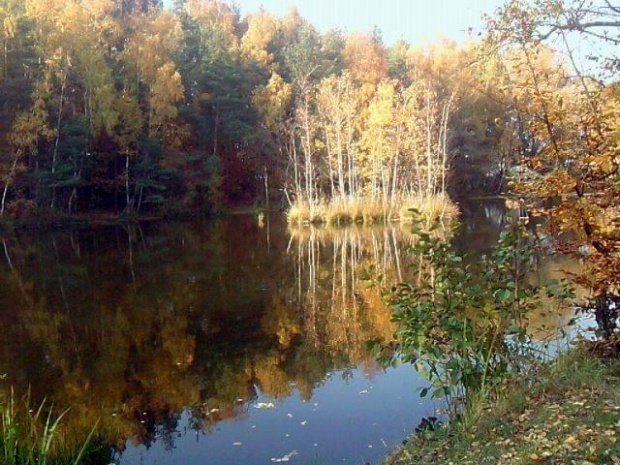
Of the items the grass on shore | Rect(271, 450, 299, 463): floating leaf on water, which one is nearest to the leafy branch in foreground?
the grass on shore

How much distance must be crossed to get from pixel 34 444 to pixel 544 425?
3.31 metres

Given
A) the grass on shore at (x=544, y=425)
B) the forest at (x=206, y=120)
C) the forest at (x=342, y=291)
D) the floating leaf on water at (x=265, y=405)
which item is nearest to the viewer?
the grass on shore at (x=544, y=425)

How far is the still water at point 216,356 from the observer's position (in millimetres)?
5191

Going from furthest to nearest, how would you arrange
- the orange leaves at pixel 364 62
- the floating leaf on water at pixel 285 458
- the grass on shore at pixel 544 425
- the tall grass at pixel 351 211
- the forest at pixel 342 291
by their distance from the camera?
the orange leaves at pixel 364 62 < the tall grass at pixel 351 211 < the floating leaf on water at pixel 285 458 < the forest at pixel 342 291 < the grass on shore at pixel 544 425

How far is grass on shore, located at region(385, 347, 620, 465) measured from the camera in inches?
122

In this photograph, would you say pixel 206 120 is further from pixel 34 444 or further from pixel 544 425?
pixel 544 425

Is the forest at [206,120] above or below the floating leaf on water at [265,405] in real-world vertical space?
above

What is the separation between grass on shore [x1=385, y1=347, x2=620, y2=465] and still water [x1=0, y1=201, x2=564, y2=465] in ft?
3.31

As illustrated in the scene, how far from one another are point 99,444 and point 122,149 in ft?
94.0

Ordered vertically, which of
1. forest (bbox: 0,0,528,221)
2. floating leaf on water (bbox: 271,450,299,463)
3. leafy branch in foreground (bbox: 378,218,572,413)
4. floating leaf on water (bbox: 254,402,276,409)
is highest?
forest (bbox: 0,0,528,221)

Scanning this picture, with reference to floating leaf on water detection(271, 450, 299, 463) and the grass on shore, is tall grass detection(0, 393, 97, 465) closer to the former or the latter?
floating leaf on water detection(271, 450, 299, 463)

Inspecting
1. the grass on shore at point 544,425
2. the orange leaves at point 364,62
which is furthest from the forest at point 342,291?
the orange leaves at point 364,62

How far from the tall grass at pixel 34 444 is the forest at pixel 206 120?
20733 mm

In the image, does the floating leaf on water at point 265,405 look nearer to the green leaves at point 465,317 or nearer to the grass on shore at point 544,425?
the green leaves at point 465,317
